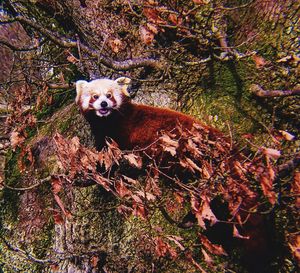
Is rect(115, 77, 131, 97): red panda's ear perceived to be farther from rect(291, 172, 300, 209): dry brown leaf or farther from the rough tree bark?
rect(291, 172, 300, 209): dry brown leaf

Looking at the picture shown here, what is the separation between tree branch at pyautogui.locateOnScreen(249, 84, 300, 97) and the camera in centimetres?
259

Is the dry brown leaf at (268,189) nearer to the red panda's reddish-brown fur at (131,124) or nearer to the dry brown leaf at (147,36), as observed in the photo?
the red panda's reddish-brown fur at (131,124)

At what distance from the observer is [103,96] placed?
3.58m

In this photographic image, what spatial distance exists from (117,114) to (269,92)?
1668 mm

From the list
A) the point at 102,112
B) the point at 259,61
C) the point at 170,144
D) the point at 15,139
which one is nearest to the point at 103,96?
the point at 102,112

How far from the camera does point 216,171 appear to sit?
89.7 inches

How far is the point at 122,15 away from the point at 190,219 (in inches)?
96.5

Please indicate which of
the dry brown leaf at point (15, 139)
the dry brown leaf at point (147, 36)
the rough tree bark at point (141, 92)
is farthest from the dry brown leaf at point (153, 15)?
the dry brown leaf at point (15, 139)

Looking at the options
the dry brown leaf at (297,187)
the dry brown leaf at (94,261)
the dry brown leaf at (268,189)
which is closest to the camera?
the dry brown leaf at (268,189)

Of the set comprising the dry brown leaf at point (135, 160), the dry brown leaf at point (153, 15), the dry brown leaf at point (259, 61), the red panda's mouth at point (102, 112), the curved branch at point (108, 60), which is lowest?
the red panda's mouth at point (102, 112)

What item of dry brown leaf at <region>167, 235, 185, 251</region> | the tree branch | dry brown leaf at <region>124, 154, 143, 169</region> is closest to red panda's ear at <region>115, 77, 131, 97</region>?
dry brown leaf at <region>124, 154, 143, 169</region>

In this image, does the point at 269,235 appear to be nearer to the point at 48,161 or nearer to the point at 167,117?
the point at 167,117

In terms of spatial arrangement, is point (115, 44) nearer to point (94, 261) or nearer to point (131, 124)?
point (131, 124)

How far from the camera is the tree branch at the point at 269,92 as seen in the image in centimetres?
259
